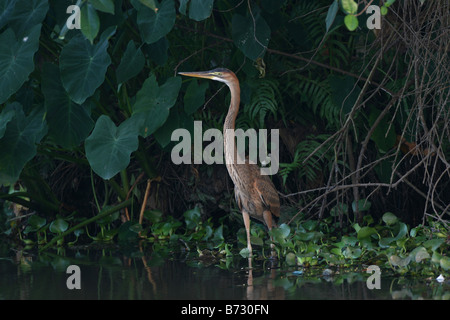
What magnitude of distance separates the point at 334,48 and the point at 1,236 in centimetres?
347

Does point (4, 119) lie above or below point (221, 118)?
below

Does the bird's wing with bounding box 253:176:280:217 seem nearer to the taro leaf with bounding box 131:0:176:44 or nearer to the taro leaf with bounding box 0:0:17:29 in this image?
the taro leaf with bounding box 131:0:176:44

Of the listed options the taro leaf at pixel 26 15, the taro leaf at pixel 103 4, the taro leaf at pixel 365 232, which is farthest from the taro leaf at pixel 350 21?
the taro leaf at pixel 26 15

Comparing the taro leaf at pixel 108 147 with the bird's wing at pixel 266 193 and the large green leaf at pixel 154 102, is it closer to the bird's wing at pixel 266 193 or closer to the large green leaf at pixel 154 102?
the large green leaf at pixel 154 102

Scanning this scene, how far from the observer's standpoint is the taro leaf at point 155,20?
16.5 ft

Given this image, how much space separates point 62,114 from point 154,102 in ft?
2.23

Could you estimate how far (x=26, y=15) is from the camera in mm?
5332

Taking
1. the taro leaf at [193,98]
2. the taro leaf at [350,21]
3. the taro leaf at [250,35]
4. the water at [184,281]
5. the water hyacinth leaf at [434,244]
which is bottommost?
the water at [184,281]

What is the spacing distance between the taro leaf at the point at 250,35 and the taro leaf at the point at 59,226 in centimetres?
201

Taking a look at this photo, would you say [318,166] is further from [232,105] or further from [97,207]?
[97,207]

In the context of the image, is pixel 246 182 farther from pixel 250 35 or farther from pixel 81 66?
pixel 81 66

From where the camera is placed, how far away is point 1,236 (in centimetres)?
677

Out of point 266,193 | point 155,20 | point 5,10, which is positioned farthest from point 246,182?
point 5,10
